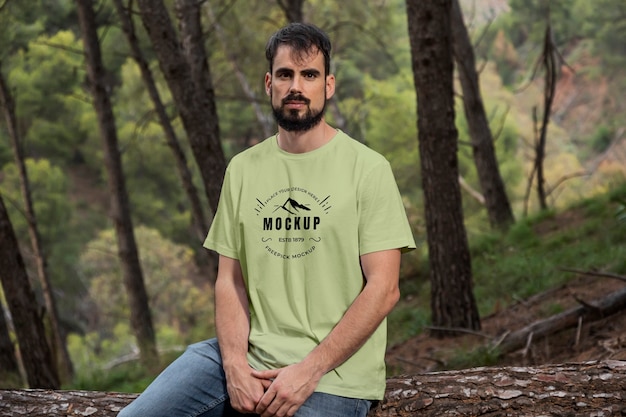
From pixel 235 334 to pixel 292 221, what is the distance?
41 cm

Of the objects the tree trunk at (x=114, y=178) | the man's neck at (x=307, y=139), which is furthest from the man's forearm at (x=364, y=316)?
the tree trunk at (x=114, y=178)

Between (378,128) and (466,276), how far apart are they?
26.9 m

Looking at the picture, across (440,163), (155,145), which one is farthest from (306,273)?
(155,145)

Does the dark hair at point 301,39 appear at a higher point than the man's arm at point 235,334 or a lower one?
higher

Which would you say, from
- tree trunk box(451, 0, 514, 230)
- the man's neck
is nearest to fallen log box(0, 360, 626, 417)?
the man's neck

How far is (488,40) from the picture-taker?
179 ft

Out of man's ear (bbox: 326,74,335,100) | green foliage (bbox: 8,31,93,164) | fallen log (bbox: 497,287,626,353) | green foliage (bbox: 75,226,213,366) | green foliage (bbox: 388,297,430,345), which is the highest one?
green foliage (bbox: 8,31,93,164)

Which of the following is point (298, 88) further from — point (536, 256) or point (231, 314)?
point (536, 256)

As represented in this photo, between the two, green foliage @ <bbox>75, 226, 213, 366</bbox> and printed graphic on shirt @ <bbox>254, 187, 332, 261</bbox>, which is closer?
printed graphic on shirt @ <bbox>254, 187, 332, 261</bbox>

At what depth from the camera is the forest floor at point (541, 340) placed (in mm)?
4965

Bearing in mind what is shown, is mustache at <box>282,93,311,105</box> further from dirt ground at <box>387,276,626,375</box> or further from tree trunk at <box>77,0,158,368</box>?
tree trunk at <box>77,0,158,368</box>

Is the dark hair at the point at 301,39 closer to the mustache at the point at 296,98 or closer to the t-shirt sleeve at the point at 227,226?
the mustache at the point at 296,98

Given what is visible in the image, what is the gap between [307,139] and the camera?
2842 mm

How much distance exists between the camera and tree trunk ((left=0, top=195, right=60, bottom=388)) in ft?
21.1
